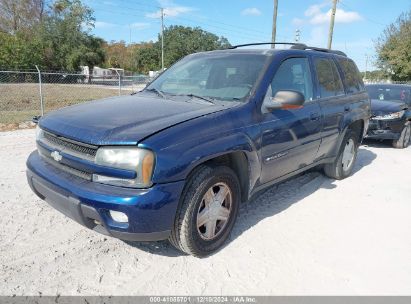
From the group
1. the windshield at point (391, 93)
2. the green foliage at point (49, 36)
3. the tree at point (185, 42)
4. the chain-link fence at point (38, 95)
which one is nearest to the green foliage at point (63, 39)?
the green foliage at point (49, 36)

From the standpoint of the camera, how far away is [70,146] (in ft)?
9.86

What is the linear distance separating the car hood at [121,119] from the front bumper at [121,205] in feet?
1.19

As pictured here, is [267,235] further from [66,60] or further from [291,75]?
[66,60]

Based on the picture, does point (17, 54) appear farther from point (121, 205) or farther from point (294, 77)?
point (121, 205)

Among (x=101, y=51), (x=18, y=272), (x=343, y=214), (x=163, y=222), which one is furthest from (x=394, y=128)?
(x=101, y=51)

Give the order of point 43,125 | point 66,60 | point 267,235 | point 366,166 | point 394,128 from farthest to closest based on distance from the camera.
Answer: point 66,60 < point 394,128 < point 366,166 < point 267,235 < point 43,125

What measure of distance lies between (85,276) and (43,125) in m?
1.42

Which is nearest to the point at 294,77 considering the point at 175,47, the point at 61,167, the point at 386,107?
the point at 61,167

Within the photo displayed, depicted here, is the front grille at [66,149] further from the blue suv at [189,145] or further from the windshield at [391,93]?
the windshield at [391,93]

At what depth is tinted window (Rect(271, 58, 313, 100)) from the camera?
3911mm

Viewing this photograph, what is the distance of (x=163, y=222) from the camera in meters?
2.80

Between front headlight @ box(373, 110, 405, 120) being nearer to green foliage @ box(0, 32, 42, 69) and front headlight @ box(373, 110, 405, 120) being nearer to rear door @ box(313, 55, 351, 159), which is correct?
rear door @ box(313, 55, 351, 159)

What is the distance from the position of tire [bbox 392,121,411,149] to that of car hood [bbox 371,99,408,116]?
47 cm

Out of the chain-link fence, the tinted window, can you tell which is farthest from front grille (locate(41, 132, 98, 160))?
the chain-link fence
